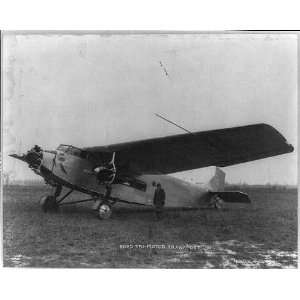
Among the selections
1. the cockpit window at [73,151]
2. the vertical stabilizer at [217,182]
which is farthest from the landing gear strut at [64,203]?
the vertical stabilizer at [217,182]

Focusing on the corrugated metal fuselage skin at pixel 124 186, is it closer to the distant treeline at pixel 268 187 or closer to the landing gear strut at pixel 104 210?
the landing gear strut at pixel 104 210

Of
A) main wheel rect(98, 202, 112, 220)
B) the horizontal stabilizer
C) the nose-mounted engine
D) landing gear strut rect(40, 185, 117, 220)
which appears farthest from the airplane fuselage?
the horizontal stabilizer

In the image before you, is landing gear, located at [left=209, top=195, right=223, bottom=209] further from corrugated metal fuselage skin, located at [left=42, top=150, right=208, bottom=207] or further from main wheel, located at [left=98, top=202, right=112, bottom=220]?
main wheel, located at [left=98, top=202, right=112, bottom=220]

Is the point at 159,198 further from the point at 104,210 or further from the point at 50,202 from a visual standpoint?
the point at 50,202

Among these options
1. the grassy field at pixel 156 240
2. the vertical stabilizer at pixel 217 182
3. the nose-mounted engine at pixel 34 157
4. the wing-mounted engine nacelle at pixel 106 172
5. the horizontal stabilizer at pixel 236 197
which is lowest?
the grassy field at pixel 156 240

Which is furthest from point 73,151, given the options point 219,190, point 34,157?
point 219,190

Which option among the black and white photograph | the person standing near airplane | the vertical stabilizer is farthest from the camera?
the person standing near airplane

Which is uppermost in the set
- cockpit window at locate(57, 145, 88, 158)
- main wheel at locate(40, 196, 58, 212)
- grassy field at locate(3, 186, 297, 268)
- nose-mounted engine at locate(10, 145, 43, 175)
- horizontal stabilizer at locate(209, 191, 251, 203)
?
cockpit window at locate(57, 145, 88, 158)
